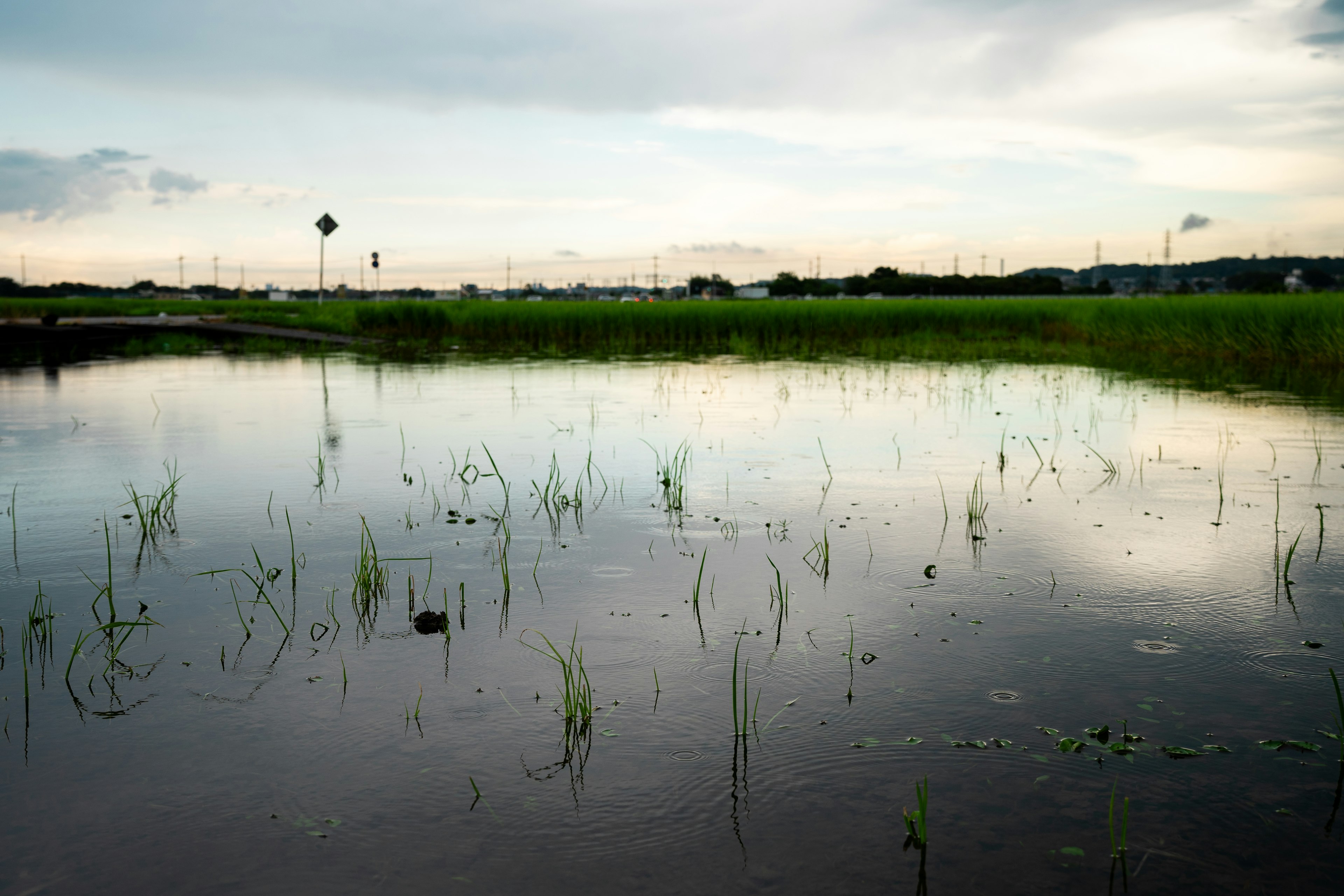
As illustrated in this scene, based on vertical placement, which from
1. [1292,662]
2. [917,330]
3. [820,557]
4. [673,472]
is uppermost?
[917,330]

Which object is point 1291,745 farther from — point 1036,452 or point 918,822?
point 1036,452

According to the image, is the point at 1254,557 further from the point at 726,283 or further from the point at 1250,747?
the point at 726,283

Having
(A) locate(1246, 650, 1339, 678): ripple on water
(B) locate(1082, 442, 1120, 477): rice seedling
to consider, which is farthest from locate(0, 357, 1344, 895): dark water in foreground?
(B) locate(1082, 442, 1120, 477): rice seedling

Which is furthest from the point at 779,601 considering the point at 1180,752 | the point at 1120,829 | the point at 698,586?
the point at 1120,829

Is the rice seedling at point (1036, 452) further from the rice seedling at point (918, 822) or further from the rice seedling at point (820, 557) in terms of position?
the rice seedling at point (918, 822)

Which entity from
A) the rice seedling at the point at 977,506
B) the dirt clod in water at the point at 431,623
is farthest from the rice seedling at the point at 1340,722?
the dirt clod in water at the point at 431,623

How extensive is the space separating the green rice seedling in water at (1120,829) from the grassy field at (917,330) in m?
12.9

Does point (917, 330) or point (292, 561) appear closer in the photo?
point (292, 561)

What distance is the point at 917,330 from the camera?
1123 inches

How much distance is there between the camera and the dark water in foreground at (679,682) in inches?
92.5

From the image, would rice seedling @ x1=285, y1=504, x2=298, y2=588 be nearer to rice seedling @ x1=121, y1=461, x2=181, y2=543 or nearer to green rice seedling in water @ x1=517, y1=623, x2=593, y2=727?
rice seedling @ x1=121, y1=461, x2=181, y2=543

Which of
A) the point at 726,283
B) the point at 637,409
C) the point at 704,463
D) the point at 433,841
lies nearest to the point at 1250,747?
the point at 433,841

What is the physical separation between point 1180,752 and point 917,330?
26789 mm

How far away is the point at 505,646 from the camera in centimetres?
364
